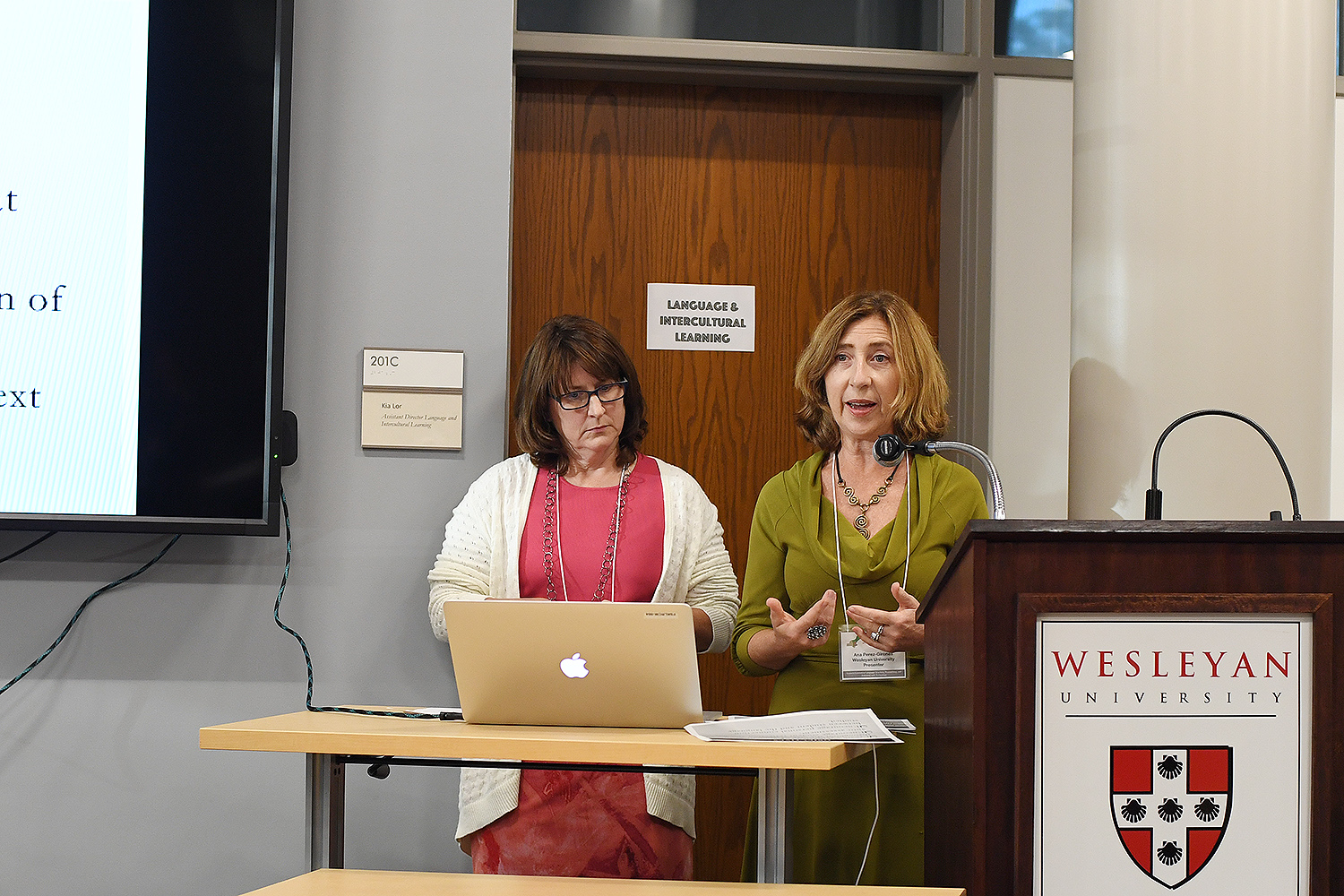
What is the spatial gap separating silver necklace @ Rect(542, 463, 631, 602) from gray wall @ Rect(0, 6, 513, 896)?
0.41 metres

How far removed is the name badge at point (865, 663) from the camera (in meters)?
2.00

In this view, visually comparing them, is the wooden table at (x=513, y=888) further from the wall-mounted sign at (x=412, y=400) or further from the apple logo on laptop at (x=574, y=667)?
the wall-mounted sign at (x=412, y=400)

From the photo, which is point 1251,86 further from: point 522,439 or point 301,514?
point 301,514

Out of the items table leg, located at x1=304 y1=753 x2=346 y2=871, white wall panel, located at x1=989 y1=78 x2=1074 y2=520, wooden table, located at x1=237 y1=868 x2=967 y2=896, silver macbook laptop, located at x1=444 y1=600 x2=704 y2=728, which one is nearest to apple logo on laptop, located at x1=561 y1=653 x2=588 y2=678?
silver macbook laptop, located at x1=444 y1=600 x2=704 y2=728

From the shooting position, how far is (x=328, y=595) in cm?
268

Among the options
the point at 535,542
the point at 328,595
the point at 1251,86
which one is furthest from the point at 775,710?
the point at 1251,86

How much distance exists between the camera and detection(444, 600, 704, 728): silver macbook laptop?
1.52 metres

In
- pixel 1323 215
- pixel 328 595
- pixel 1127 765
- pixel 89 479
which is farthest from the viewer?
pixel 328 595

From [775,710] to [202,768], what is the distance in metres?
1.40

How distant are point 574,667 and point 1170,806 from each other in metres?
0.75

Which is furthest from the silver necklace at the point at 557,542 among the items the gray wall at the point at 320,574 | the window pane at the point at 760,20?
the window pane at the point at 760,20

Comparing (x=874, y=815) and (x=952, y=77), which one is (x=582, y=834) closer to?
(x=874, y=815)

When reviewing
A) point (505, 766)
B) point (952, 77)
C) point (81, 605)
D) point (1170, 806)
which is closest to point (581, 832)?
point (505, 766)

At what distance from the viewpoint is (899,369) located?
2.20 meters
